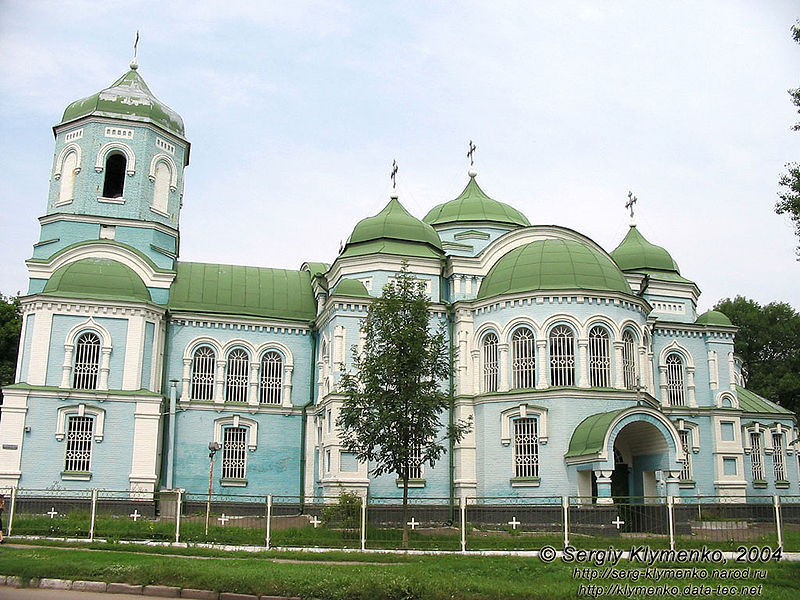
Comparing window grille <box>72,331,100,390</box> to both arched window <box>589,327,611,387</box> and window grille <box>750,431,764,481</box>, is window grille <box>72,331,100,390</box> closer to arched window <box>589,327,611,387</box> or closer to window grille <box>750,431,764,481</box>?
arched window <box>589,327,611,387</box>

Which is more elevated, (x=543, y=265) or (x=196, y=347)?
(x=543, y=265)

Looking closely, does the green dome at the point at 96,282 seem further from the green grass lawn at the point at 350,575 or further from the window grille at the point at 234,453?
the green grass lawn at the point at 350,575

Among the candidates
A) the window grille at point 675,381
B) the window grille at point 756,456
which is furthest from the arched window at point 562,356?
the window grille at point 756,456

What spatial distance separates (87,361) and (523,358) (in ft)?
48.1

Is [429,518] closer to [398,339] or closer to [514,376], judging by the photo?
[514,376]

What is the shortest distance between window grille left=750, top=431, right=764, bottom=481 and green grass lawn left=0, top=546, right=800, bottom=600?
19685 millimetres

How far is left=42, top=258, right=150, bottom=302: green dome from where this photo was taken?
27.8 meters

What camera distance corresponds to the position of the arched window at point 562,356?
26141 millimetres

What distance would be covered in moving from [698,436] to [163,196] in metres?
23.3

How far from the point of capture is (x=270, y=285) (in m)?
32.8

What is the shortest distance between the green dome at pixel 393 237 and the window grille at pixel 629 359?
7.49 meters

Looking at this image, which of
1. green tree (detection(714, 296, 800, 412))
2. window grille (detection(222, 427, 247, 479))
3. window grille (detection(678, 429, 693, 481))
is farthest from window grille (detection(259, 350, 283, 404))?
green tree (detection(714, 296, 800, 412))

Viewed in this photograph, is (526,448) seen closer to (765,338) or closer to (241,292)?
(241,292)

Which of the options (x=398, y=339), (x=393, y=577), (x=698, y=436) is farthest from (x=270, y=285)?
(x=393, y=577)
